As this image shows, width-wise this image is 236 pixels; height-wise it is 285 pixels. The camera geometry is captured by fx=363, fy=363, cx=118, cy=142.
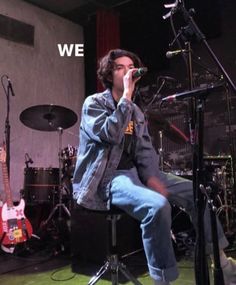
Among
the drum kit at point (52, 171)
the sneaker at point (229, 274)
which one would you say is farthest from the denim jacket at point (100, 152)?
the drum kit at point (52, 171)

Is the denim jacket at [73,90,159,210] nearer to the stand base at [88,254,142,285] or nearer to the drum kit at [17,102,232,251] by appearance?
the stand base at [88,254,142,285]

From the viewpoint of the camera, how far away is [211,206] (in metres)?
1.42

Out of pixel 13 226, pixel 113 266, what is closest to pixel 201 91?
pixel 113 266

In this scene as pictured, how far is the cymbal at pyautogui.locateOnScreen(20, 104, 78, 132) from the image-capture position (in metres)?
3.77

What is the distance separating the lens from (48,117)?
12.6 feet

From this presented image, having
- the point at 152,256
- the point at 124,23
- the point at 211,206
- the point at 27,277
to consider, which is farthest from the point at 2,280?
the point at 124,23

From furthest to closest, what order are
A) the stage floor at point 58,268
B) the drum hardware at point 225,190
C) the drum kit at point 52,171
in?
the drum kit at point 52,171 → the drum hardware at point 225,190 → the stage floor at point 58,268

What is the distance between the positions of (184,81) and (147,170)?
114 inches

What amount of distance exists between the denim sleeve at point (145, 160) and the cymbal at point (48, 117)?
1997mm

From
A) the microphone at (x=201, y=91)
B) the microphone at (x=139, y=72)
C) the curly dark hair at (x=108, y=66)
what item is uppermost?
the curly dark hair at (x=108, y=66)

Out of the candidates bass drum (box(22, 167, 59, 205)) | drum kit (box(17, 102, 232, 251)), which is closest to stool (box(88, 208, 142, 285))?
drum kit (box(17, 102, 232, 251))

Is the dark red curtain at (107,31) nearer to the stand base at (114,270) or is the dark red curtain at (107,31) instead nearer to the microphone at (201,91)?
the stand base at (114,270)

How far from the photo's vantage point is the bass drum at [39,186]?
3811 mm

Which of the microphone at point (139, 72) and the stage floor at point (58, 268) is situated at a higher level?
the microphone at point (139, 72)
